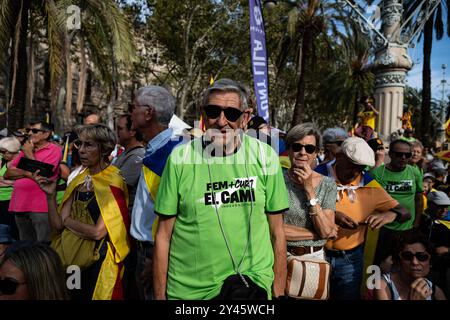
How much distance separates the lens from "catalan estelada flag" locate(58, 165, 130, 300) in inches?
112

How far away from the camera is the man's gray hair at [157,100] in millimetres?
2941

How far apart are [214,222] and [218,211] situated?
6cm

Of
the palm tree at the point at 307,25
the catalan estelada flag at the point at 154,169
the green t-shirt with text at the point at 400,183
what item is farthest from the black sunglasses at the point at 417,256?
the palm tree at the point at 307,25

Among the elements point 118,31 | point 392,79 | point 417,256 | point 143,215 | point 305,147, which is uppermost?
point 118,31

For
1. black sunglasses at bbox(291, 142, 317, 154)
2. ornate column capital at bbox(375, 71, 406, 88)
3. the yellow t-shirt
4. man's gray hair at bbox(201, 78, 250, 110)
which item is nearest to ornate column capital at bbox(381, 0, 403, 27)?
ornate column capital at bbox(375, 71, 406, 88)

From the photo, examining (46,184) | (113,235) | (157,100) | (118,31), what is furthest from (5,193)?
(118,31)

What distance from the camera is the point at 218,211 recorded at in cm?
218

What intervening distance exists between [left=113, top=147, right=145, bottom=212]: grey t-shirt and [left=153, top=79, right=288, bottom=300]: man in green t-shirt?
87cm

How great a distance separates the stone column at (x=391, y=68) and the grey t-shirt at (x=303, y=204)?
8.77m

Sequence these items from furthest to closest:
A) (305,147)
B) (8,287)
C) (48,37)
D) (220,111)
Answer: (48,37)
(305,147)
(220,111)
(8,287)

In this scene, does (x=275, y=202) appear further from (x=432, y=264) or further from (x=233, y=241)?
(x=432, y=264)

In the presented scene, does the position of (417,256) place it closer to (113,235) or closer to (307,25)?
(113,235)

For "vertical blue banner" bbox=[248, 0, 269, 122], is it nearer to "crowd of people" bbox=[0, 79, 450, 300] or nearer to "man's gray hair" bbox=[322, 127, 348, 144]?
"man's gray hair" bbox=[322, 127, 348, 144]

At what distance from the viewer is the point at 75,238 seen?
2920 millimetres
